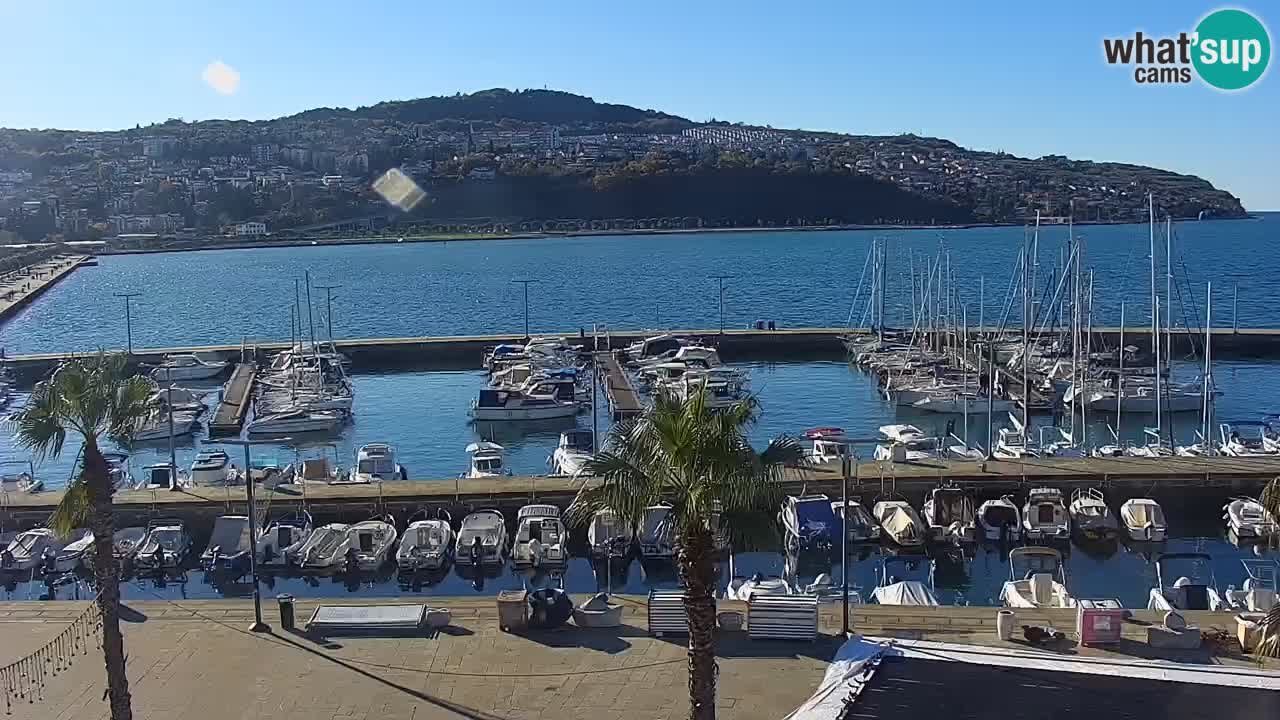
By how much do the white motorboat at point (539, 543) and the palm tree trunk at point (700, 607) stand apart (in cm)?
1450

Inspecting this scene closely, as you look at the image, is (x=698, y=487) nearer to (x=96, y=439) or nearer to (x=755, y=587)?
(x=96, y=439)

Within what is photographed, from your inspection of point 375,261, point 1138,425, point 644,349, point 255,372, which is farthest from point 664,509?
point 375,261

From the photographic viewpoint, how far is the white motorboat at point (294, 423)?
40469mm

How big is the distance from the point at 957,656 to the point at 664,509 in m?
11.7

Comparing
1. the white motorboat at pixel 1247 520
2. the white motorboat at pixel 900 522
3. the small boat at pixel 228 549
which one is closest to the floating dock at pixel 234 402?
the small boat at pixel 228 549

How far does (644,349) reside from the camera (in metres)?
53.4

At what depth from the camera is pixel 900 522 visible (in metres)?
25.2

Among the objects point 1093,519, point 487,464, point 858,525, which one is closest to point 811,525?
point 858,525

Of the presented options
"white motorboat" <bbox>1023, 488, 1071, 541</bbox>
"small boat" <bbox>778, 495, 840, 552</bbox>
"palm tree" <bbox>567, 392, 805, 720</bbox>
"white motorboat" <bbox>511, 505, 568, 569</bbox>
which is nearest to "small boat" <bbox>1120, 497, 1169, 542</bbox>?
"white motorboat" <bbox>1023, 488, 1071, 541</bbox>

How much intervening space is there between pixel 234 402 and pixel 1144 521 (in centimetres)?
3419

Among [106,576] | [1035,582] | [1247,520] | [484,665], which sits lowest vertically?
[1247,520]

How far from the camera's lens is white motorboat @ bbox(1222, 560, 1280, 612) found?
18078 millimetres

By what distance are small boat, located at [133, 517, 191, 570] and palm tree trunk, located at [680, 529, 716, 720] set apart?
1783cm

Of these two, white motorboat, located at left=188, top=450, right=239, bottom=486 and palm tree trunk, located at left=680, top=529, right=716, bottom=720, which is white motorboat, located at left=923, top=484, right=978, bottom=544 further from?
A: white motorboat, located at left=188, top=450, right=239, bottom=486
